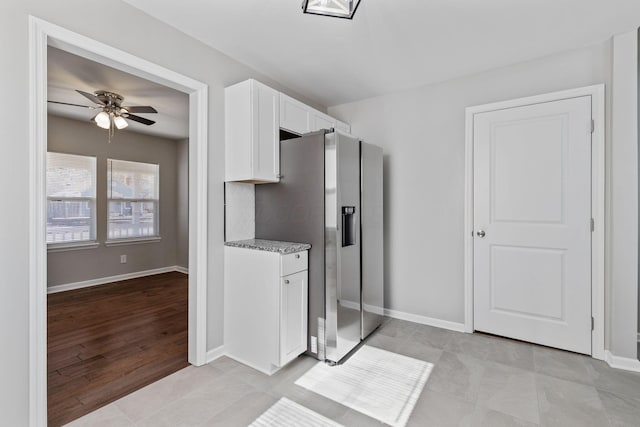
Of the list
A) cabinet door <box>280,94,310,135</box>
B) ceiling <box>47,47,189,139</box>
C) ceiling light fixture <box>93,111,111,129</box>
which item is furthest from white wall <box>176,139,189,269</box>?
cabinet door <box>280,94,310,135</box>

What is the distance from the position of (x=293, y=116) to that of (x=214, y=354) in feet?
6.82

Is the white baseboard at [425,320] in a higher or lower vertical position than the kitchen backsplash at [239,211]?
lower

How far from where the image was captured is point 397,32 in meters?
2.19

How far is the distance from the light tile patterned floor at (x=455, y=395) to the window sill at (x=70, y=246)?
341 centimetres

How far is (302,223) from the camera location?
2439 mm

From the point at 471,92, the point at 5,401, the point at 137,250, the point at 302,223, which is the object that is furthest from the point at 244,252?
the point at 137,250

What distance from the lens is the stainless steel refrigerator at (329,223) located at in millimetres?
2324

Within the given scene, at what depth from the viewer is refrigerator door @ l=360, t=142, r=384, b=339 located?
2.68 metres

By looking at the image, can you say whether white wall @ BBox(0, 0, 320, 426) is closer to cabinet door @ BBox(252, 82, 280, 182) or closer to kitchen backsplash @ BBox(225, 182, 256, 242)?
cabinet door @ BBox(252, 82, 280, 182)

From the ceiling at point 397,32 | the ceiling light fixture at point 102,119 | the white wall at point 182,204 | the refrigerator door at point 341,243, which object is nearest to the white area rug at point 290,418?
the refrigerator door at point 341,243

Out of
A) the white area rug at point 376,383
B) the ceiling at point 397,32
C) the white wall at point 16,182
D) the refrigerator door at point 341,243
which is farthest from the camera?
the refrigerator door at point 341,243

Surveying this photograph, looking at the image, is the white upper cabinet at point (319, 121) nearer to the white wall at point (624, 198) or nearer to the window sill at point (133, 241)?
the white wall at point (624, 198)

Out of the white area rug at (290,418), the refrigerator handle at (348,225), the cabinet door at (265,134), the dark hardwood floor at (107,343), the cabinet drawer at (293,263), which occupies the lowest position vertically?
the white area rug at (290,418)

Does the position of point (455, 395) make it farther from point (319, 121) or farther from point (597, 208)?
point (319, 121)
